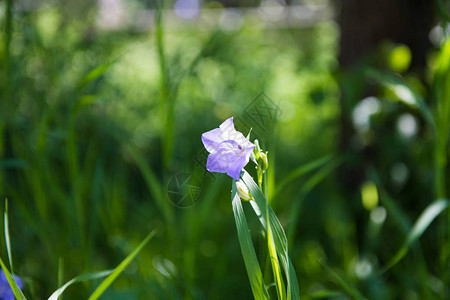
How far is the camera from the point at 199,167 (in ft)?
3.55

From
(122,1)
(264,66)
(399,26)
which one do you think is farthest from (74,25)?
(264,66)

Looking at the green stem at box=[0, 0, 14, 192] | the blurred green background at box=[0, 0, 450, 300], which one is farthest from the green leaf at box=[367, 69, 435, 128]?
the green stem at box=[0, 0, 14, 192]

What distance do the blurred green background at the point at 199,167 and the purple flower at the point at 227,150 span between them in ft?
0.55

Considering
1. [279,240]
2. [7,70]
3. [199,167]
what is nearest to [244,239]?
[279,240]

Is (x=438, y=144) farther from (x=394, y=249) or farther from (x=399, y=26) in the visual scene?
(x=399, y=26)

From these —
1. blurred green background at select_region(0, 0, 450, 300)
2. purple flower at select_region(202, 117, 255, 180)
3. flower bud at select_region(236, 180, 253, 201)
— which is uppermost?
purple flower at select_region(202, 117, 255, 180)

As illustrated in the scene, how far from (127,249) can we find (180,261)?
14 centimetres

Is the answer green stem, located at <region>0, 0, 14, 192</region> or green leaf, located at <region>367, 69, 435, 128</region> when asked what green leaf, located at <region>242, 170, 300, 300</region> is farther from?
green stem, located at <region>0, 0, 14, 192</region>

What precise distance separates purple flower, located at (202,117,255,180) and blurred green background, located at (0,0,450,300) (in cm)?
17

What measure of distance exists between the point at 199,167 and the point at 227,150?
18.3 inches

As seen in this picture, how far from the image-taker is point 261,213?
0.64m

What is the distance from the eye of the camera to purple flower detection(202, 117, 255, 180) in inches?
23.3

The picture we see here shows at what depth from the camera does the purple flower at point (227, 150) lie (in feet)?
1.94

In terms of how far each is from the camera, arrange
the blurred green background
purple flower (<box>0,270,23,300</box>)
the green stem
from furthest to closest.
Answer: the blurred green background
the green stem
purple flower (<box>0,270,23,300</box>)
